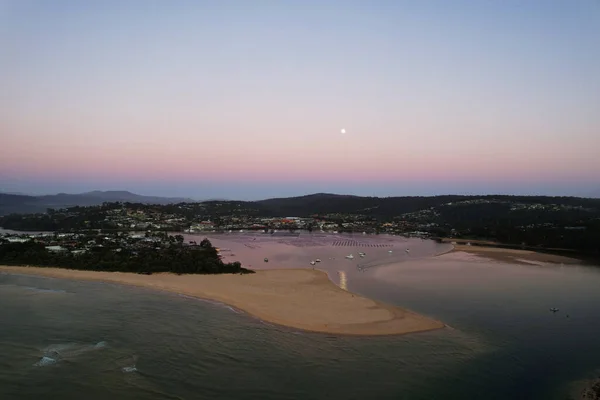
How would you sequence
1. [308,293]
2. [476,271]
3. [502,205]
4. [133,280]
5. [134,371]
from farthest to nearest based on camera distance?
[502,205] < [476,271] < [133,280] < [308,293] < [134,371]

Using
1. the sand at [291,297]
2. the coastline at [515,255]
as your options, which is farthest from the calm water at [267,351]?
the coastline at [515,255]

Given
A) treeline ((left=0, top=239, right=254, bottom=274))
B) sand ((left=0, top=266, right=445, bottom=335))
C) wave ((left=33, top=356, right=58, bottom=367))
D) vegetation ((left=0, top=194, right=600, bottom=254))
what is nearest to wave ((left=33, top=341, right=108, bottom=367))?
wave ((left=33, top=356, right=58, bottom=367))

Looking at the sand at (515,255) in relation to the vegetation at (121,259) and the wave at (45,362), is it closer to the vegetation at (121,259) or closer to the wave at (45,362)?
the vegetation at (121,259)

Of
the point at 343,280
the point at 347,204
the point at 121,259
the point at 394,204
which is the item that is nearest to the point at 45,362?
the point at 121,259

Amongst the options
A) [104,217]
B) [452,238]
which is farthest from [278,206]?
[452,238]

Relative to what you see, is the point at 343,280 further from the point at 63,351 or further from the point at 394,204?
the point at 394,204

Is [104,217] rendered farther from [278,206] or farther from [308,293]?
[308,293]

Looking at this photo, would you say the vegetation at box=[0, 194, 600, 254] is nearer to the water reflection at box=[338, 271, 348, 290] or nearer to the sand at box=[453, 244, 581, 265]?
the sand at box=[453, 244, 581, 265]
